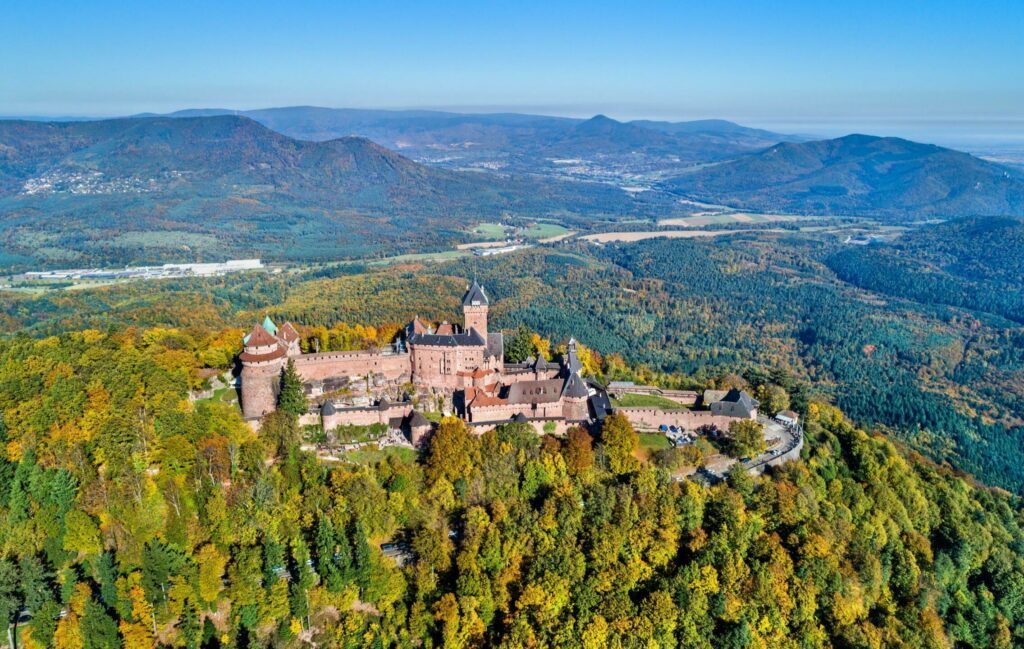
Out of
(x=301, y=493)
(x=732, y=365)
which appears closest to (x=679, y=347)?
(x=732, y=365)

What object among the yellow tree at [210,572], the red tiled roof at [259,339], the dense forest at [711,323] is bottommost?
the dense forest at [711,323]

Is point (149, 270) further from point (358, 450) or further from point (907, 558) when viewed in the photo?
point (907, 558)

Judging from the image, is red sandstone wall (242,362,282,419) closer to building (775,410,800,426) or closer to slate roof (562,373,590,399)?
slate roof (562,373,590,399)

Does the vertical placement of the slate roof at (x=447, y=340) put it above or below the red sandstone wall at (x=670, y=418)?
above

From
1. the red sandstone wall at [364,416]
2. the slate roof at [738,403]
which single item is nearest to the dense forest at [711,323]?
the slate roof at [738,403]

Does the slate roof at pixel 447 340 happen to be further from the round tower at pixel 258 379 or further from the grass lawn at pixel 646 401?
the grass lawn at pixel 646 401

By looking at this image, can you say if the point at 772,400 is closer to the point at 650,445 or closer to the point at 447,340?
the point at 650,445

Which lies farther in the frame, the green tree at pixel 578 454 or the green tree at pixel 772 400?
the green tree at pixel 772 400

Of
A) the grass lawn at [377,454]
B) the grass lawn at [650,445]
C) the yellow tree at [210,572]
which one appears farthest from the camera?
the grass lawn at [650,445]
